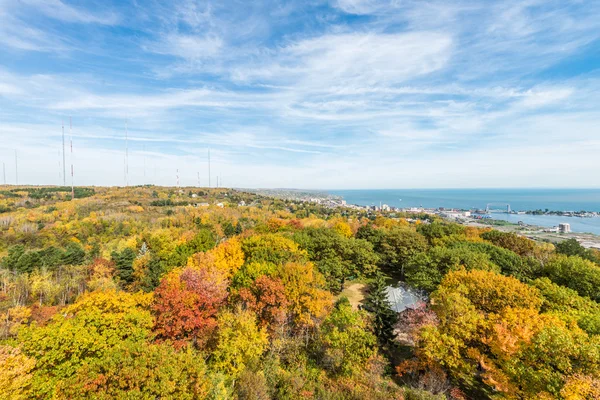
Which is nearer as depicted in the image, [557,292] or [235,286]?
[557,292]

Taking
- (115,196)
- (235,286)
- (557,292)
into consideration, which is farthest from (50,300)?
(115,196)

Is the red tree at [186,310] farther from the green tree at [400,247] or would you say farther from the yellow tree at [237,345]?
the green tree at [400,247]

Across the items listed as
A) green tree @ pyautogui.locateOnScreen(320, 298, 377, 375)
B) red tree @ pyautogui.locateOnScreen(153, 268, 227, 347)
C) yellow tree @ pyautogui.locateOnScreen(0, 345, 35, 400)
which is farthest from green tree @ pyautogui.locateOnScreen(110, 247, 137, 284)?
green tree @ pyautogui.locateOnScreen(320, 298, 377, 375)

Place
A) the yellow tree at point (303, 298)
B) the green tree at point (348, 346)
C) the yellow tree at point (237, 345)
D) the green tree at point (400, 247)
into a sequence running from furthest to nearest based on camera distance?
1. the green tree at point (400, 247)
2. the yellow tree at point (303, 298)
3. the green tree at point (348, 346)
4. the yellow tree at point (237, 345)

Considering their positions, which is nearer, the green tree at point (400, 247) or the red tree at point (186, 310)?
the red tree at point (186, 310)

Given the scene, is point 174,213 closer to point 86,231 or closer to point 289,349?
point 86,231

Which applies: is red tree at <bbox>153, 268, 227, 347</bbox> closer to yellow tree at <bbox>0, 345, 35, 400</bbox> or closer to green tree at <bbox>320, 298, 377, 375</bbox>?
yellow tree at <bbox>0, 345, 35, 400</bbox>

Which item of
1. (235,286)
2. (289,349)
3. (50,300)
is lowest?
(50,300)

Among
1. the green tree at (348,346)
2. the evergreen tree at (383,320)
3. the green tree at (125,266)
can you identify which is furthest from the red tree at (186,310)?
the green tree at (125,266)
